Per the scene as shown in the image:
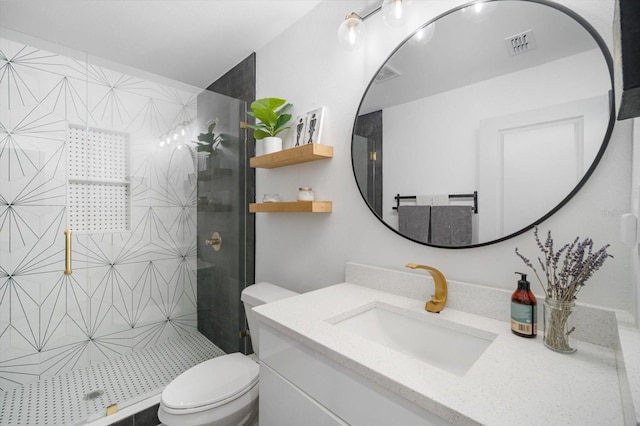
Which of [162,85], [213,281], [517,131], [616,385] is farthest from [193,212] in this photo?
[616,385]

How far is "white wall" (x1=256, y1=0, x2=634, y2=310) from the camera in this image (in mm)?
796

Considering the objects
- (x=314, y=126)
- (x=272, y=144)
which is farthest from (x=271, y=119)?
(x=314, y=126)

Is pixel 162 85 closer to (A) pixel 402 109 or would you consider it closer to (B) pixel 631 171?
(A) pixel 402 109

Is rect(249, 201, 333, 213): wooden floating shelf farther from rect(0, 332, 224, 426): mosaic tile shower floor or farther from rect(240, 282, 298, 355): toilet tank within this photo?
rect(0, 332, 224, 426): mosaic tile shower floor

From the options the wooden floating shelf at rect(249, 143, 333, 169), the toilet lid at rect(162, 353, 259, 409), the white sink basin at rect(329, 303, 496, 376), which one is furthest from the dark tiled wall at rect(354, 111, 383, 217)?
the toilet lid at rect(162, 353, 259, 409)

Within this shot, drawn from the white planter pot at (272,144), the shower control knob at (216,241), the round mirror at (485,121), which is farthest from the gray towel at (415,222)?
the shower control knob at (216,241)

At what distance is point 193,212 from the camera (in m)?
2.14

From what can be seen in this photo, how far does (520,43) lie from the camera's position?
94 cm

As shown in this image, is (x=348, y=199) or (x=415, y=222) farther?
(x=348, y=199)

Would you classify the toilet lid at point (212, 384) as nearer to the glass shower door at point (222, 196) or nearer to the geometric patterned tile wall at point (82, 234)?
the glass shower door at point (222, 196)

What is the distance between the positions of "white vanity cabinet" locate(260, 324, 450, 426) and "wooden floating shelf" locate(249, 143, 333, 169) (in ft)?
2.76

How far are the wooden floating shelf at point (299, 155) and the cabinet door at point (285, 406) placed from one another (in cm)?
96

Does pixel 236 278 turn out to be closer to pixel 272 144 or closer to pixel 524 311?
pixel 272 144

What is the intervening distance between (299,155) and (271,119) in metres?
0.38
